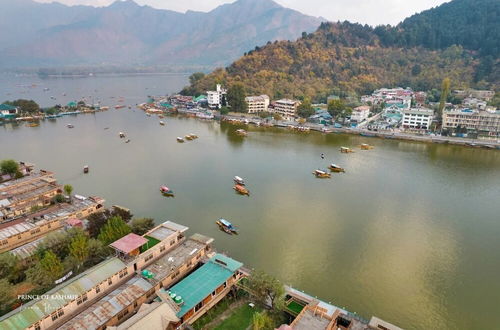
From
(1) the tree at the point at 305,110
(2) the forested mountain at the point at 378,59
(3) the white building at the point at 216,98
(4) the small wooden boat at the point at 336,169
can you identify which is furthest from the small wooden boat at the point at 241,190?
(2) the forested mountain at the point at 378,59

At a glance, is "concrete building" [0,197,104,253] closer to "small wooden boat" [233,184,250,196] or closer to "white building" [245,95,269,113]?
"small wooden boat" [233,184,250,196]

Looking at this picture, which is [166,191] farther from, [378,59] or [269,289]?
[378,59]

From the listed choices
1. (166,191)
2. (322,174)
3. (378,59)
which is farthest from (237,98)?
(378,59)

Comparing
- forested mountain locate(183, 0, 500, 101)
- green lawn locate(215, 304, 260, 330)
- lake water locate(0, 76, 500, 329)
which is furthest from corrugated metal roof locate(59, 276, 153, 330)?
forested mountain locate(183, 0, 500, 101)

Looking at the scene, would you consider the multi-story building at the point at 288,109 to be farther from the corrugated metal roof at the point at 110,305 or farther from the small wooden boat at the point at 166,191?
the corrugated metal roof at the point at 110,305

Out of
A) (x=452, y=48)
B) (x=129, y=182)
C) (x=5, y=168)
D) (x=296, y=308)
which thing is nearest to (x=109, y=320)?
(x=296, y=308)

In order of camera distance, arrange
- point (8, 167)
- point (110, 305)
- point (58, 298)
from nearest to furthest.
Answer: point (58, 298)
point (110, 305)
point (8, 167)
